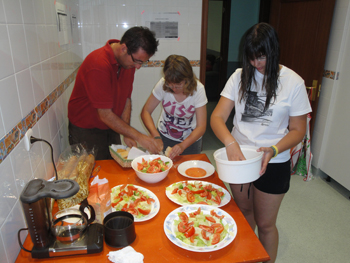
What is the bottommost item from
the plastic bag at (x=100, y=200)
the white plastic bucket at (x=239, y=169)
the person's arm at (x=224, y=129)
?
the plastic bag at (x=100, y=200)

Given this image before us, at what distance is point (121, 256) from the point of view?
993 mm

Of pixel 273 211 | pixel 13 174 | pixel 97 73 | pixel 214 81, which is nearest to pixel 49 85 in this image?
pixel 97 73

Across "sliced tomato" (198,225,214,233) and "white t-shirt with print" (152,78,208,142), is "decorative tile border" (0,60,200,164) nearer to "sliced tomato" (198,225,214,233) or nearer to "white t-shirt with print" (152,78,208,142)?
"white t-shirt with print" (152,78,208,142)

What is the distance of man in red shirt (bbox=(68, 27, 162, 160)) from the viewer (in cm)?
168

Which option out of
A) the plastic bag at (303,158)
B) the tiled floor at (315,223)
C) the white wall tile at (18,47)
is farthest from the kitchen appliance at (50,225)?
the plastic bag at (303,158)

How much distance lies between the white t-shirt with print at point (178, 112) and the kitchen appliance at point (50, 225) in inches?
45.0

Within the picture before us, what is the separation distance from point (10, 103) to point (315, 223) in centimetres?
254

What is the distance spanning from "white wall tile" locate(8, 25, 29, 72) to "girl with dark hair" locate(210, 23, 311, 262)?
1031 millimetres

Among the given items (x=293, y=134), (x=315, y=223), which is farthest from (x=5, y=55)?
(x=315, y=223)

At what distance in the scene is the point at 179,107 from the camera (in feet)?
6.71

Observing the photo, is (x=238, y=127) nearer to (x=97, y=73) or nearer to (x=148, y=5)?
(x=97, y=73)

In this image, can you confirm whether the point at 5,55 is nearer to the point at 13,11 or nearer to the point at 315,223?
the point at 13,11

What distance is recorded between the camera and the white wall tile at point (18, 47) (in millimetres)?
1094

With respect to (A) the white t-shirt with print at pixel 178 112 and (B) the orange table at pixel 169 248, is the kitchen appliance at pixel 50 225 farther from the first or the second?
(A) the white t-shirt with print at pixel 178 112
